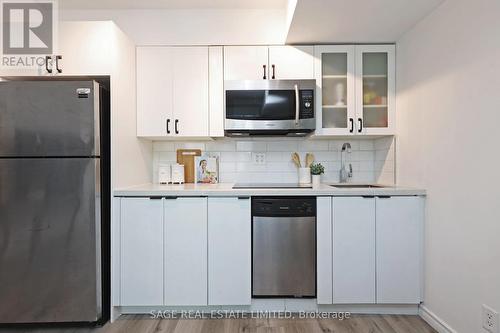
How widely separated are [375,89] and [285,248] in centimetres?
156

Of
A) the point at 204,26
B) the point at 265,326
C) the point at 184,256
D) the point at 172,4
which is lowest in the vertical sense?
the point at 265,326

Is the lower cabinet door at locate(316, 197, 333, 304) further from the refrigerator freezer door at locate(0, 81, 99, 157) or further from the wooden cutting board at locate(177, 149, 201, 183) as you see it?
the refrigerator freezer door at locate(0, 81, 99, 157)

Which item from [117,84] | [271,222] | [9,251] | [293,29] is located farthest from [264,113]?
[9,251]

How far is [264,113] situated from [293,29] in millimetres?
671

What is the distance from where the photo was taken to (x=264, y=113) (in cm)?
240

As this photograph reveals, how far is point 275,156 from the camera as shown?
284 centimetres

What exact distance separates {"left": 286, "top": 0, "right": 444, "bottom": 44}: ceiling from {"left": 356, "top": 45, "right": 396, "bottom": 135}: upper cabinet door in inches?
4.4

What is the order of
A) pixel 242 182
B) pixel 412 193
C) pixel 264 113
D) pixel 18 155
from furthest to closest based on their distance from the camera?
1. pixel 242 182
2. pixel 264 113
3. pixel 412 193
4. pixel 18 155

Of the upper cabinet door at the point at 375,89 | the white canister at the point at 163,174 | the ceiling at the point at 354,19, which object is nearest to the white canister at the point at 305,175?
the upper cabinet door at the point at 375,89

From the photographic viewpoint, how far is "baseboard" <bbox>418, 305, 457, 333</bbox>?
6.12ft

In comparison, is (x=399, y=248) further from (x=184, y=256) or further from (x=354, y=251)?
(x=184, y=256)

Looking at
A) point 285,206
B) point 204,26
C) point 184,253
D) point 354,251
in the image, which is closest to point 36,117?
point 184,253

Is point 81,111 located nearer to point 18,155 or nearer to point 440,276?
point 18,155

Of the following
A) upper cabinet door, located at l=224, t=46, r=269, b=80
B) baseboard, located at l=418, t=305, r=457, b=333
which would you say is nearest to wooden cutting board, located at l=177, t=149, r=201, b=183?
upper cabinet door, located at l=224, t=46, r=269, b=80
